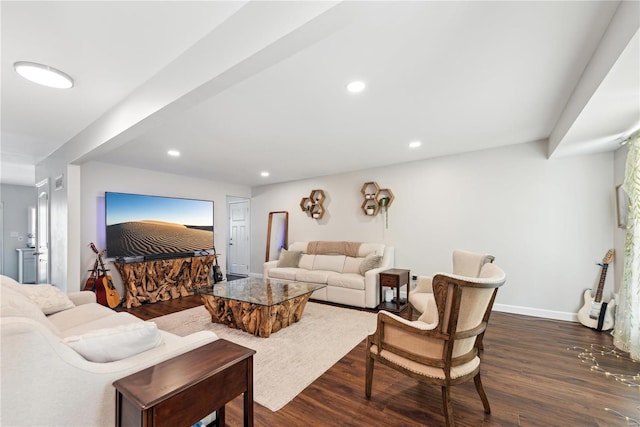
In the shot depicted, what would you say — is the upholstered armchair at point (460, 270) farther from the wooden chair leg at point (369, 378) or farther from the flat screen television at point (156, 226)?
the flat screen television at point (156, 226)

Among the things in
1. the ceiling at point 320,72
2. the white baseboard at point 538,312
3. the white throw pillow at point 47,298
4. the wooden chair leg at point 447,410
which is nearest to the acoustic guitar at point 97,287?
the white throw pillow at point 47,298

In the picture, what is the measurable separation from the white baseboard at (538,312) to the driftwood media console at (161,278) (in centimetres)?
487

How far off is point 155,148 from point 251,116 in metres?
1.87

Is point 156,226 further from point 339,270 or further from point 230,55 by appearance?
point 230,55

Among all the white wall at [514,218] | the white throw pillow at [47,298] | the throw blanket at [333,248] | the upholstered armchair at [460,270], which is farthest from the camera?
the throw blanket at [333,248]

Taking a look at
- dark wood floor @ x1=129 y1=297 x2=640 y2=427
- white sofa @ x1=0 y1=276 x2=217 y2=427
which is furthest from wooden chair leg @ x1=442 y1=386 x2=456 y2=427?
white sofa @ x1=0 y1=276 x2=217 y2=427

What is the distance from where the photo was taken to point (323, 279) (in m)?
4.50

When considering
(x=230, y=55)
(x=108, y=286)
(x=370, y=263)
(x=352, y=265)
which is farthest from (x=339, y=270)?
(x=230, y=55)

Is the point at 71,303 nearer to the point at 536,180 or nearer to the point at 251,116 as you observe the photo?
the point at 251,116

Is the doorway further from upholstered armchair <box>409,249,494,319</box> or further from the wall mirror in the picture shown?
upholstered armchair <box>409,249,494,319</box>

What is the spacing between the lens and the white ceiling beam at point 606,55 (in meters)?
1.29

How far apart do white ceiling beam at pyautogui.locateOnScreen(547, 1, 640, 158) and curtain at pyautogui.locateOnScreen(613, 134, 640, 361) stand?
712 mm

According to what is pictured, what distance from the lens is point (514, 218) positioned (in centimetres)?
379

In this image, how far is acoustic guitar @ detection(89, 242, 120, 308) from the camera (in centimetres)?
403
